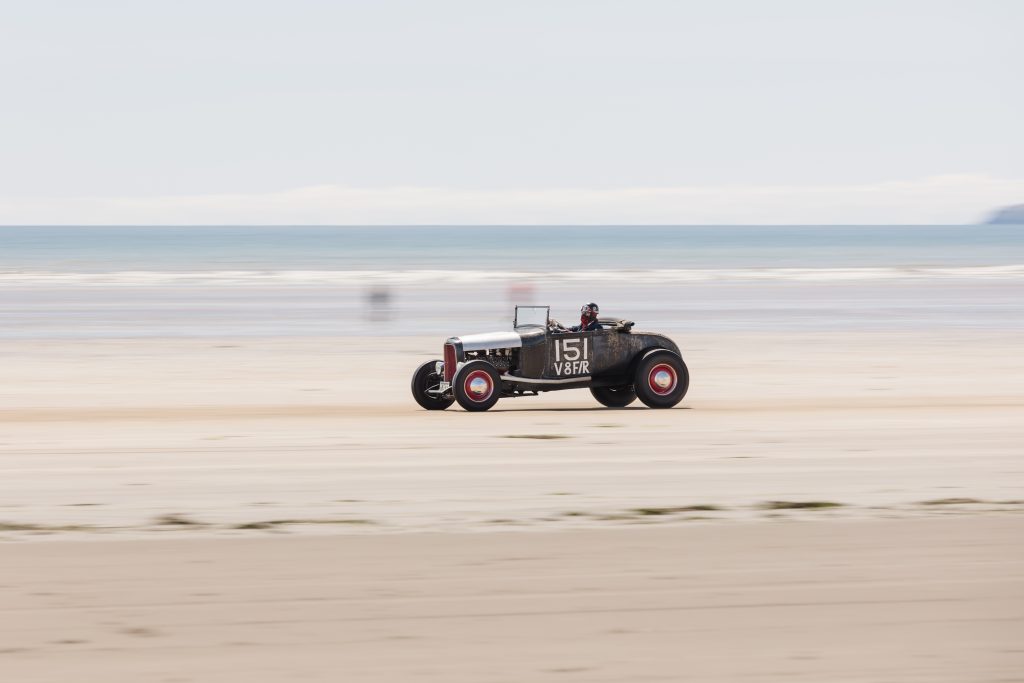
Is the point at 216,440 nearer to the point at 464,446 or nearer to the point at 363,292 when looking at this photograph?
the point at 464,446

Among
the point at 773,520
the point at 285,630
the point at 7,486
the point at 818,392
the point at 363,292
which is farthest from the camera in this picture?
the point at 363,292

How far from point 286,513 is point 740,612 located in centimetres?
363

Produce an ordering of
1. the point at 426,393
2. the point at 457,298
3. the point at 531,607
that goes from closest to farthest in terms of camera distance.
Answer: the point at 531,607, the point at 426,393, the point at 457,298

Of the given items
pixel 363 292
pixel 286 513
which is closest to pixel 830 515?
pixel 286 513

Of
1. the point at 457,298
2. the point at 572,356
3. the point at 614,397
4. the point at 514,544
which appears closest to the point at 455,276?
the point at 457,298

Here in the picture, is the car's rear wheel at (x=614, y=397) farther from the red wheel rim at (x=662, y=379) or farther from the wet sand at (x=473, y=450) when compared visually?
the red wheel rim at (x=662, y=379)

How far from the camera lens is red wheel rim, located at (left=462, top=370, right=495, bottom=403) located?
15.7m

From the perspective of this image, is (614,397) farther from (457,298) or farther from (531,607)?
(457,298)

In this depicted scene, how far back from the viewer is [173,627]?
6.20 m

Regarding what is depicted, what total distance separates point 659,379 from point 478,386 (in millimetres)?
2135

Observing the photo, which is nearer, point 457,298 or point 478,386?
point 478,386

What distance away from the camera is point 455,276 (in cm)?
7356

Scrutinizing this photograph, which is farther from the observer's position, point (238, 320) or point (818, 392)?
point (238, 320)

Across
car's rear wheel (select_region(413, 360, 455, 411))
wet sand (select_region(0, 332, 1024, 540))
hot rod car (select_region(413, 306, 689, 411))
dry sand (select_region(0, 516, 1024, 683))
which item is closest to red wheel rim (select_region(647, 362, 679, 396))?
hot rod car (select_region(413, 306, 689, 411))
